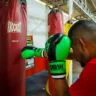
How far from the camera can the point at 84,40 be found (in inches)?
38.6

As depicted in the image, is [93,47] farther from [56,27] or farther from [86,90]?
→ [56,27]

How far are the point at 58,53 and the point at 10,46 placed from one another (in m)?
0.54

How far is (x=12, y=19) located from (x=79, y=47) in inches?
29.1

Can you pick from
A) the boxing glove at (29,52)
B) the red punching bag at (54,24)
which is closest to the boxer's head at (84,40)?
the boxing glove at (29,52)

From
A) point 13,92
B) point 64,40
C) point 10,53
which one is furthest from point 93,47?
point 13,92

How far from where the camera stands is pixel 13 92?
153 cm

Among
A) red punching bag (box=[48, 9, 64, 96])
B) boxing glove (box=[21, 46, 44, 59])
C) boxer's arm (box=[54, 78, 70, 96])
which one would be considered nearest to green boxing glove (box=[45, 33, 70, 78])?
boxer's arm (box=[54, 78, 70, 96])

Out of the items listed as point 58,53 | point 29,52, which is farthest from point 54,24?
point 58,53

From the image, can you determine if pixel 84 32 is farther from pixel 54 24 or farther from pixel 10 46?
pixel 54 24

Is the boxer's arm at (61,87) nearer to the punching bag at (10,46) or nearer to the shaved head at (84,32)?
the shaved head at (84,32)

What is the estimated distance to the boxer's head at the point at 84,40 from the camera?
97 cm

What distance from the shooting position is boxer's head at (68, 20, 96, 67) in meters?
0.97

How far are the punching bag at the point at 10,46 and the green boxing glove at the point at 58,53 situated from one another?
467 mm

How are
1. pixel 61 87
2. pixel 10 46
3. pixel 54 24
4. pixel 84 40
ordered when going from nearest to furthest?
pixel 84 40
pixel 61 87
pixel 10 46
pixel 54 24
